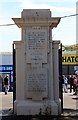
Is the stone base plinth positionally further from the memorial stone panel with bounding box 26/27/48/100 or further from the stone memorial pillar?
the memorial stone panel with bounding box 26/27/48/100

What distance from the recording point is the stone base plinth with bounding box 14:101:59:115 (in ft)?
47.6

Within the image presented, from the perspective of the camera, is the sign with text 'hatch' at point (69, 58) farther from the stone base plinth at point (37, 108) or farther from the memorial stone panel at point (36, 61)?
the stone base plinth at point (37, 108)

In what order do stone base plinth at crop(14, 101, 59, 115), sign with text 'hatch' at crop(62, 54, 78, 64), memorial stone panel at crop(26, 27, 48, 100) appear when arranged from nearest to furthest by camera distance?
stone base plinth at crop(14, 101, 59, 115) < memorial stone panel at crop(26, 27, 48, 100) < sign with text 'hatch' at crop(62, 54, 78, 64)

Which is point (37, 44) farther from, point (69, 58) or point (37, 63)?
point (69, 58)

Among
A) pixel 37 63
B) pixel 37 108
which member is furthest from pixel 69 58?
pixel 37 108

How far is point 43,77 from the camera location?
14.7 metres

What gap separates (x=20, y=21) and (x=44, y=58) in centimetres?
162

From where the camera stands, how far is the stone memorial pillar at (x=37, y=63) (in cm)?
1459

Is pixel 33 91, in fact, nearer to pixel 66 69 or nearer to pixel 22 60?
pixel 22 60

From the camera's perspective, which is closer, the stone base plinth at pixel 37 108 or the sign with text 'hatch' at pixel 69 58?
the stone base plinth at pixel 37 108

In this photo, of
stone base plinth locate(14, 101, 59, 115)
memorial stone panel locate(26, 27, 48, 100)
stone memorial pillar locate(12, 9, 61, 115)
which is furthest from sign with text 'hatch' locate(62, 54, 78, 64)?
stone base plinth locate(14, 101, 59, 115)

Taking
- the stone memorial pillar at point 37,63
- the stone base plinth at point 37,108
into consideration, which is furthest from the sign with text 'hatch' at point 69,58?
the stone base plinth at point 37,108

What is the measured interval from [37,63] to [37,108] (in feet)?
5.38

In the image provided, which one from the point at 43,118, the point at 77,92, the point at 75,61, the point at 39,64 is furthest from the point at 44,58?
the point at 75,61
